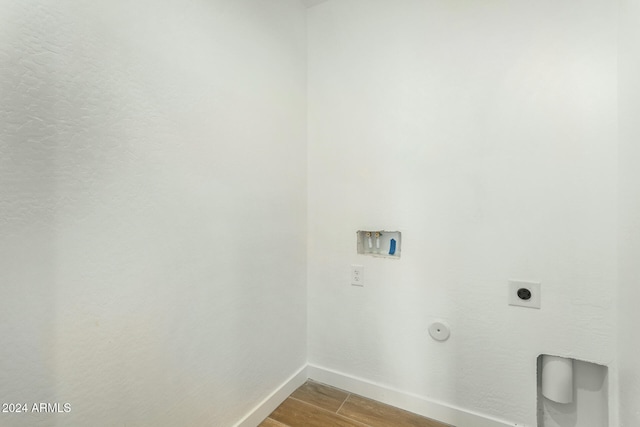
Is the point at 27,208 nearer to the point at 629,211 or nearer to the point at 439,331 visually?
the point at 439,331

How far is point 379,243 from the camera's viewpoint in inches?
58.9

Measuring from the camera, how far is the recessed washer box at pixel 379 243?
1.43 metres

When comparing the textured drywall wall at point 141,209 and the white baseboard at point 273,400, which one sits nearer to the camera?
the textured drywall wall at point 141,209

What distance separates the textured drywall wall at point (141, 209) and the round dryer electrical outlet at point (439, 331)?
2.48ft

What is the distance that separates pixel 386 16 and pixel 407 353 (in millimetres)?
1739

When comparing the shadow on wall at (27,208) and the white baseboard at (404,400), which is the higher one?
the shadow on wall at (27,208)

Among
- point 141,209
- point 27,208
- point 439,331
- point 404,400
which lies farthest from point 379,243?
point 27,208

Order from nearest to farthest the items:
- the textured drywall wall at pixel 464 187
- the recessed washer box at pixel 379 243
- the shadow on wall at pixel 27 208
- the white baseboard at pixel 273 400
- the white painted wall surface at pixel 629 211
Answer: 1. the shadow on wall at pixel 27 208
2. the white painted wall surface at pixel 629 211
3. the textured drywall wall at pixel 464 187
4. the white baseboard at pixel 273 400
5. the recessed washer box at pixel 379 243

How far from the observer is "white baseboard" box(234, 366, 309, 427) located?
1.26m

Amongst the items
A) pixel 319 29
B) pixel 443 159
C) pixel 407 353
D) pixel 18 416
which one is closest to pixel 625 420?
pixel 407 353

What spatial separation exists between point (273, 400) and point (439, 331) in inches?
35.2

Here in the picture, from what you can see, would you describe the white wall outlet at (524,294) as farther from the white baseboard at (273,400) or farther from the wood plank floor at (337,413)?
the white baseboard at (273,400)

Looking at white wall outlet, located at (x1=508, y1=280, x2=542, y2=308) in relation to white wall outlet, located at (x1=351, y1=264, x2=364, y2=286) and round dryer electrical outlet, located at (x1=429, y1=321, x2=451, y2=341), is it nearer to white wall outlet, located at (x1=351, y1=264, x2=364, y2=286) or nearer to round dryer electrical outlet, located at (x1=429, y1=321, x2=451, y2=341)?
round dryer electrical outlet, located at (x1=429, y1=321, x2=451, y2=341)

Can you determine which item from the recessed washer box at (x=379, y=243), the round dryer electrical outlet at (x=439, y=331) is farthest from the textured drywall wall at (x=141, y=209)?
the round dryer electrical outlet at (x=439, y=331)
